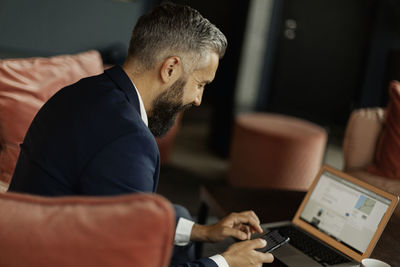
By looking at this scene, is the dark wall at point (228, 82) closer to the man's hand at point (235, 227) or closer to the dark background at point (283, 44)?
the dark background at point (283, 44)

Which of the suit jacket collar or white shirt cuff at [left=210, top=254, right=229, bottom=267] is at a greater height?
the suit jacket collar

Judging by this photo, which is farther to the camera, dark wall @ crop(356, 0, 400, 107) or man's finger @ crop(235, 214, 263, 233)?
dark wall @ crop(356, 0, 400, 107)

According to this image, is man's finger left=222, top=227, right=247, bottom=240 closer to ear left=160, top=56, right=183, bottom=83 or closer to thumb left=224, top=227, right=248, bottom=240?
thumb left=224, top=227, right=248, bottom=240

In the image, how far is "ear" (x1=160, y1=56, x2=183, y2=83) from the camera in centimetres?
117

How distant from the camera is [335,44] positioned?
4980 mm

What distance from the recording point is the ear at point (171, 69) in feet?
3.82

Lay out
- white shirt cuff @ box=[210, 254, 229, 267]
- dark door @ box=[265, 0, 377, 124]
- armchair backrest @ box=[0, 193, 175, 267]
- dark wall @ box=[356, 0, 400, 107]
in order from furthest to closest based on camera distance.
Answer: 1. dark door @ box=[265, 0, 377, 124]
2. dark wall @ box=[356, 0, 400, 107]
3. white shirt cuff @ box=[210, 254, 229, 267]
4. armchair backrest @ box=[0, 193, 175, 267]

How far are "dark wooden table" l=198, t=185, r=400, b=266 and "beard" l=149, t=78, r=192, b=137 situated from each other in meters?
0.40

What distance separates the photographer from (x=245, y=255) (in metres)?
1.07

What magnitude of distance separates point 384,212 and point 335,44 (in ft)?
13.5

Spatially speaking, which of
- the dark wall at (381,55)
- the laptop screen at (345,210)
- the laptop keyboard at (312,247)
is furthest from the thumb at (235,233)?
the dark wall at (381,55)

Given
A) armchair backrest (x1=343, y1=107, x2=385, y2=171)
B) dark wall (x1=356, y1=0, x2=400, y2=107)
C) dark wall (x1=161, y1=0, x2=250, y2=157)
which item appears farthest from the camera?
dark wall (x1=356, y1=0, x2=400, y2=107)

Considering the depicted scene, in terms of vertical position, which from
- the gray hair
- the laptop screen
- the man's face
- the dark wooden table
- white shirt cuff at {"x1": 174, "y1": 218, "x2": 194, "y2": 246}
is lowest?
white shirt cuff at {"x1": 174, "y1": 218, "x2": 194, "y2": 246}

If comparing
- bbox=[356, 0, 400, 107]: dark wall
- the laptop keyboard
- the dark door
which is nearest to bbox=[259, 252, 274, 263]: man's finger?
the laptop keyboard
